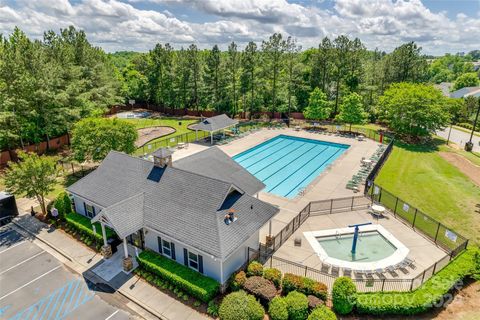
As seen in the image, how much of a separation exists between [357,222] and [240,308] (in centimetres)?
1227

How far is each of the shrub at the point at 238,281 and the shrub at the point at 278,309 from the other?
178cm

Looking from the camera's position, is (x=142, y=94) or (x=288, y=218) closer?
(x=288, y=218)

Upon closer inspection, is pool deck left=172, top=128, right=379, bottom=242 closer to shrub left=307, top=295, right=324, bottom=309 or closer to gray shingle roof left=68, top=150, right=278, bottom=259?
gray shingle roof left=68, top=150, right=278, bottom=259

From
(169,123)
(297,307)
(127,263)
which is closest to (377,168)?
(297,307)

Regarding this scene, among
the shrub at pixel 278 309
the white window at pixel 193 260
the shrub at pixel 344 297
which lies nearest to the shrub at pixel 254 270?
the shrub at pixel 278 309

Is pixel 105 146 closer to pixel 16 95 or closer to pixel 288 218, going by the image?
pixel 16 95

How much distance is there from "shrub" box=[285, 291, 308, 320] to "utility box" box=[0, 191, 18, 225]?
21.5m

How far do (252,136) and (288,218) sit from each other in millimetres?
23767

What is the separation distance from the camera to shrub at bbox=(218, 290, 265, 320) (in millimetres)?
12523

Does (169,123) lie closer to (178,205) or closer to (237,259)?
(178,205)

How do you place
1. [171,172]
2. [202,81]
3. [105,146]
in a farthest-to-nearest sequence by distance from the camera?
1. [202,81]
2. [105,146]
3. [171,172]

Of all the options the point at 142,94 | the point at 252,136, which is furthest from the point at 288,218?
the point at 142,94

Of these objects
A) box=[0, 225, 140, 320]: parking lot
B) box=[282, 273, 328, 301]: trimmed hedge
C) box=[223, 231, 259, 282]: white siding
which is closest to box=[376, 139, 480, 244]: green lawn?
box=[282, 273, 328, 301]: trimmed hedge

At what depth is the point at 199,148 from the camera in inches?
1500
